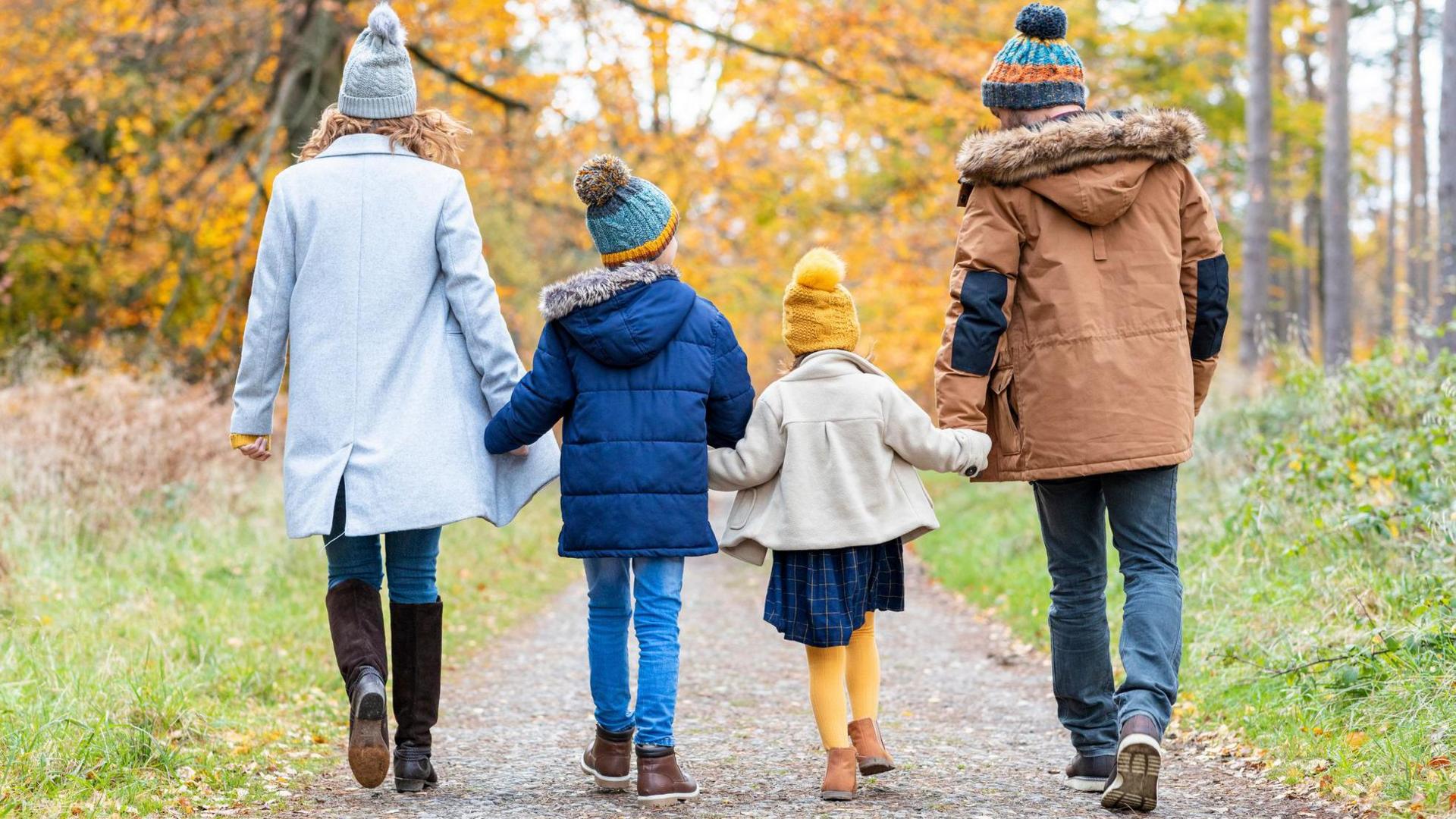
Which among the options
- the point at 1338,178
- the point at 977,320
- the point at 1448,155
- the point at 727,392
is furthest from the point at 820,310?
the point at 1338,178

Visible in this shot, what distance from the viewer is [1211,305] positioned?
370 cm

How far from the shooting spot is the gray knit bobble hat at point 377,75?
3807 millimetres

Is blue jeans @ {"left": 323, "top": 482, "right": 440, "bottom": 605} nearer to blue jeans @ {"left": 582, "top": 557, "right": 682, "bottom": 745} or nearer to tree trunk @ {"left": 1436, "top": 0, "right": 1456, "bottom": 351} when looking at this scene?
blue jeans @ {"left": 582, "top": 557, "right": 682, "bottom": 745}

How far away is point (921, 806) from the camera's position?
142 inches

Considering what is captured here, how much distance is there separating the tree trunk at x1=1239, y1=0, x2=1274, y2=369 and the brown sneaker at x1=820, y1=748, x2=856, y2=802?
40.4ft

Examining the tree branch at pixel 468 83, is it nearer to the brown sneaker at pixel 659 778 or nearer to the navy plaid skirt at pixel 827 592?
the navy plaid skirt at pixel 827 592

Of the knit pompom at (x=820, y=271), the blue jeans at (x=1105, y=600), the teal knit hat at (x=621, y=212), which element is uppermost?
the teal knit hat at (x=621, y=212)

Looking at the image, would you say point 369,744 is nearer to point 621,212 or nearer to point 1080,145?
point 621,212

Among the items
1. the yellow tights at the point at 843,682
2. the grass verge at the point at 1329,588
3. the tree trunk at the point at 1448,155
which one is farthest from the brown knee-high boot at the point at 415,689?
the tree trunk at the point at 1448,155

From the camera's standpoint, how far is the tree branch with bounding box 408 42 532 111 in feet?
39.1

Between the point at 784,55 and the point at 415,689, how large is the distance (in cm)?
888

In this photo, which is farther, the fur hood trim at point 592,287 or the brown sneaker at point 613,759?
the brown sneaker at point 613,759

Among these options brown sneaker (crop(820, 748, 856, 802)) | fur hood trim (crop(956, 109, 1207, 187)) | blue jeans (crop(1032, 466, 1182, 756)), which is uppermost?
fur hood trim (crop(956, 109, 1207, 187))

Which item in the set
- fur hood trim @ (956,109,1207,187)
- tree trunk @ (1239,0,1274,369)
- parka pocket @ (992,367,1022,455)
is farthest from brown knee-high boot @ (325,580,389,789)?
tree trunk @ (1239,0,1274,369)
